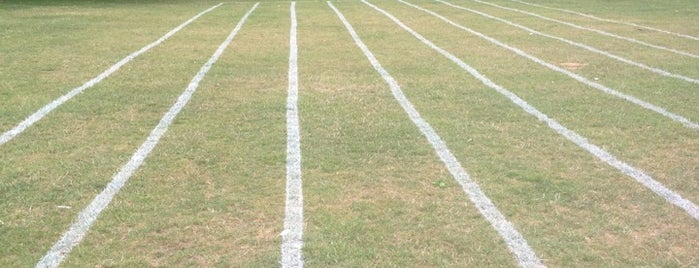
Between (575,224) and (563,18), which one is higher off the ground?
(575,224)

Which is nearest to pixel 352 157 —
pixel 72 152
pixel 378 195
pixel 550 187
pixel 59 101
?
pixel 378 195

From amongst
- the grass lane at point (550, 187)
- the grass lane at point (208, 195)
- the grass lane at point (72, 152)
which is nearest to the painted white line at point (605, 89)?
the grass lane at point (550, 187)

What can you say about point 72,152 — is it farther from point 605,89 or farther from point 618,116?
point 605,89

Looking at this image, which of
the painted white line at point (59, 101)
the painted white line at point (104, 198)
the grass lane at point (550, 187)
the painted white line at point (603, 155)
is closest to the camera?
the painted white line at point (104, 198)

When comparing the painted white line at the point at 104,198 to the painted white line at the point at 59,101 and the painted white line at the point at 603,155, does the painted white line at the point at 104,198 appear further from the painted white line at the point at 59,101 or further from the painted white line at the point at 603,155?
the painted white line at the point at 603,155

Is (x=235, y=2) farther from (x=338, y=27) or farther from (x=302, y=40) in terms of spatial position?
(x=302, y=40)

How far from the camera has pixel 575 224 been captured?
4590 mm

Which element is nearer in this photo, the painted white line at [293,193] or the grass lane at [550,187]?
the painted white line at [293,193]

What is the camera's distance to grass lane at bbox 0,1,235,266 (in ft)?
14.9

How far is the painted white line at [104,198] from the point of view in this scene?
4.14 metres

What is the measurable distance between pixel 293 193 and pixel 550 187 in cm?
190

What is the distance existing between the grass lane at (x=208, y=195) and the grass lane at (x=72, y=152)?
0.97 feet

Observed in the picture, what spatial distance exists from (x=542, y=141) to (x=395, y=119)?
5.00 ft

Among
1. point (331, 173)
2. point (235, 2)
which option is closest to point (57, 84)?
point (331, 173)
